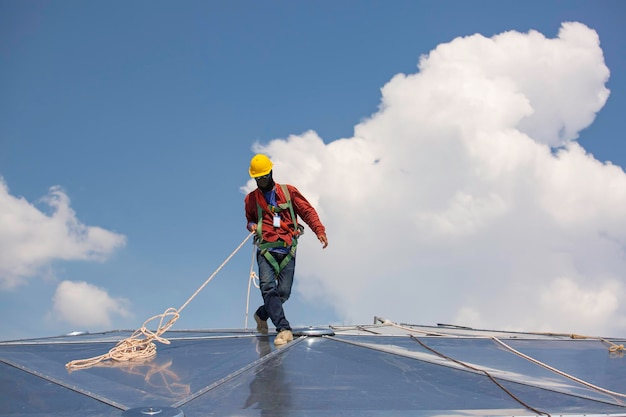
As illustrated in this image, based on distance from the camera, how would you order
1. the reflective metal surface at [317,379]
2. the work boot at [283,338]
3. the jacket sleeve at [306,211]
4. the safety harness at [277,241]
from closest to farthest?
the reflective metal surface at [317,379] → the work boot at [283,338] → the safety harness at [277,241] → the jacket sleeve at [306,211]

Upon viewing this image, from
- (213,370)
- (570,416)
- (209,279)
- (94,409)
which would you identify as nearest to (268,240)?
(209,279)

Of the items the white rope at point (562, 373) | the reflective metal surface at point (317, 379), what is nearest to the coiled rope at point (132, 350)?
the reflective metal surface at point (317, 379)

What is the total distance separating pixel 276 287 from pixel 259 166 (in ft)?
4.05

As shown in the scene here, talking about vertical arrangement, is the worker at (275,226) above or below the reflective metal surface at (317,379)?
above

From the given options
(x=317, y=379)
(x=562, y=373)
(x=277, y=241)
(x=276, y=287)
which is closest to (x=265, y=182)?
(x=277, y=241)

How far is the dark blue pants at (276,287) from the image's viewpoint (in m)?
5.81

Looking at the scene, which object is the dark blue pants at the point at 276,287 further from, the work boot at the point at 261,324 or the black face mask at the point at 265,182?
the black face mask at the point at 265,182

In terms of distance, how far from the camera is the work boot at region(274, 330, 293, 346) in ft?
17.5

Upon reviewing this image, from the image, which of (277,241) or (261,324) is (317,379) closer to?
(277,241)

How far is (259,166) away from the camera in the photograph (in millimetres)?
5918

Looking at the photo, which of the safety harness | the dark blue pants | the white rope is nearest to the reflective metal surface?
the white rope

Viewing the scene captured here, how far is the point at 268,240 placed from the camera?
6.12 meters

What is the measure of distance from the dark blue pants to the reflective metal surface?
249mm

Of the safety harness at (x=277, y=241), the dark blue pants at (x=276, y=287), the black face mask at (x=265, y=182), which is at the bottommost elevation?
the dark blue pants at (x=276, y=287)
